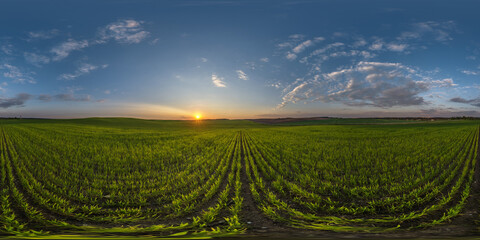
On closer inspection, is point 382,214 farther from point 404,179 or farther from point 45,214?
point 45,214

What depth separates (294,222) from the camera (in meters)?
4.89

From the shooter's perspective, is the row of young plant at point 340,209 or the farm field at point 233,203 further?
the row of young plant at point 340,209

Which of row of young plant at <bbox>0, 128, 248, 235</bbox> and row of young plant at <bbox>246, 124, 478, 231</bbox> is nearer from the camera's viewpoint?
row of young plant at <bbox>0, 128, 248, 235</bbox>

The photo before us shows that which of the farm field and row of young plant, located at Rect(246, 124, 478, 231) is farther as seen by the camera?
row of young plant, located at Rect(246, 124, 478, 231)

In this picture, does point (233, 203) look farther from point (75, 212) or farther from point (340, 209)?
point (75, 212)

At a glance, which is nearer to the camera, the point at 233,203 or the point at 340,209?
the point at 340,209

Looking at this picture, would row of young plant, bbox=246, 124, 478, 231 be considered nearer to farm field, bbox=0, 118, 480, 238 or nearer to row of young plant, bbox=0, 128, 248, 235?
farm field, bbox=0, 118, 480, 238

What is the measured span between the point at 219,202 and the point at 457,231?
543cm

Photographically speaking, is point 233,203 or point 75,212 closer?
point 75,212

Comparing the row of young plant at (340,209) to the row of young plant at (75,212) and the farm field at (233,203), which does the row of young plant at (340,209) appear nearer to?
the farm field at (233,203)

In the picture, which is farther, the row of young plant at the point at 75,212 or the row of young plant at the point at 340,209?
the row of young plant at the point at 340,209

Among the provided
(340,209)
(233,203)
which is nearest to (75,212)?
(233,203)

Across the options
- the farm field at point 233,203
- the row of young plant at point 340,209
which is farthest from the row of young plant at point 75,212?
the row of young plant at point 340,209

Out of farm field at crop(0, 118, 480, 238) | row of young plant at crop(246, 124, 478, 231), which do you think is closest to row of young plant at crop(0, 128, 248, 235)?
farm field at crop(0, 118, 480, 238)
